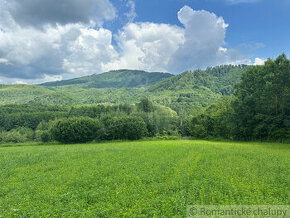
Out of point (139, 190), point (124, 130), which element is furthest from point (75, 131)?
point (139, 190)

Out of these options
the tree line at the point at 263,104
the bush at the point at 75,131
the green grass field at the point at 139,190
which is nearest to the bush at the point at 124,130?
the bush at the point at 75,131

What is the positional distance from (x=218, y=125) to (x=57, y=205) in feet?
194

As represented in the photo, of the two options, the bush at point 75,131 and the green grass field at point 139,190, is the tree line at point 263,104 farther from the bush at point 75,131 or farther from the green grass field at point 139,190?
the bush at point 75,131

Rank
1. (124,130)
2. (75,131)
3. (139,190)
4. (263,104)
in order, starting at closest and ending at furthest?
(139,190)
(263,104)
(75,131)
(124,130)

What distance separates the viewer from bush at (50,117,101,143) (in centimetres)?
6156

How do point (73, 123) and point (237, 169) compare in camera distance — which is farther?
point (73, 123)

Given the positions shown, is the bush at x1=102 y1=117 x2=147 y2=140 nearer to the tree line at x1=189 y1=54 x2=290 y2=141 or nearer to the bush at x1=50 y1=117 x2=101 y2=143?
the bush at x1=50 y1=117 x2=101 y2=143

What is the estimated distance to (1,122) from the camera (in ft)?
383

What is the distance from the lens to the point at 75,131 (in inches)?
2438

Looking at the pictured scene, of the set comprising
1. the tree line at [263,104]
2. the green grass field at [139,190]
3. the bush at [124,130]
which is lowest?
the bush at [124,130]

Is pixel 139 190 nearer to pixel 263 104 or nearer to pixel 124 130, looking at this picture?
pixel 263 104

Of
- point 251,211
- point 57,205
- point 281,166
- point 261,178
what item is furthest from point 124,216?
point 281,166

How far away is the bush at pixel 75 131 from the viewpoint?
202 feet

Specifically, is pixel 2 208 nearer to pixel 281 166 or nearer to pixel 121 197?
Result: pixel 121 197
